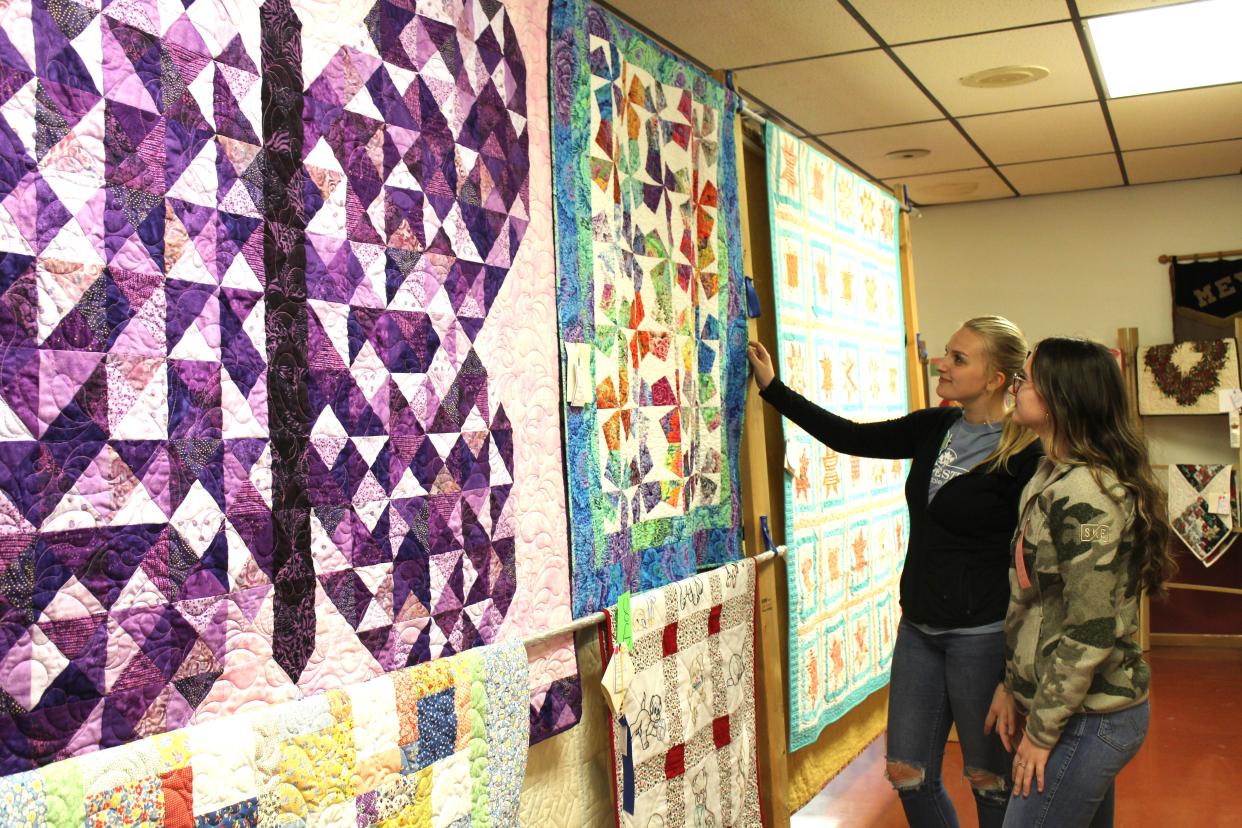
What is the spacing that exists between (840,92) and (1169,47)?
1.17m

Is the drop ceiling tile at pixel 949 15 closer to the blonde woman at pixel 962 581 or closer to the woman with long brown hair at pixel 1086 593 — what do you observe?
the blonde woman at pixel 962 581

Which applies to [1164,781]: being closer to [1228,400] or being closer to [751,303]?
→ [751,303]

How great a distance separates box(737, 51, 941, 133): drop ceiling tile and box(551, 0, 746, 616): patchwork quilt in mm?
1260

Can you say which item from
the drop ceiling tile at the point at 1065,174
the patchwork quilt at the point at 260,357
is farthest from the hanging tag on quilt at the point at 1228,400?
the patchwork quilt at the point at 260,357

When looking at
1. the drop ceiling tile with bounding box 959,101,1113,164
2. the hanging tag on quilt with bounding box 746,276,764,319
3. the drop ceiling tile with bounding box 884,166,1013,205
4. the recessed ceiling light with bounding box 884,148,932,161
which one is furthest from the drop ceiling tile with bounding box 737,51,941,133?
the hanging tag on quilt with bounding box 746,276,764,319

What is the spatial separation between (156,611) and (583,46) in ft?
4.51

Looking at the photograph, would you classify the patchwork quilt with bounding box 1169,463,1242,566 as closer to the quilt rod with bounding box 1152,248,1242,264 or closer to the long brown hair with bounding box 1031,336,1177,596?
the quilt rod with bounding box 1152,248,1242,264

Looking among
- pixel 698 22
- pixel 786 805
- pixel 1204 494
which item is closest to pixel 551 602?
pixel 786 805

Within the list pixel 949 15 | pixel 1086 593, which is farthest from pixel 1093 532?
pixel 949 15

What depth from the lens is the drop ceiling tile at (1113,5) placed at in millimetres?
3352

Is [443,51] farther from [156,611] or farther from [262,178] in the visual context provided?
[156,611]

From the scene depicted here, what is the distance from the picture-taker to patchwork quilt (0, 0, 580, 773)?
1198 millimetres

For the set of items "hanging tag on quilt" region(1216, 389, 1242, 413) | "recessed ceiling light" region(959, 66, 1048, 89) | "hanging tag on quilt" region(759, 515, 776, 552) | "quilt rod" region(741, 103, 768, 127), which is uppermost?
"recessed ceiling light" region(959, 66, 1048, 89)

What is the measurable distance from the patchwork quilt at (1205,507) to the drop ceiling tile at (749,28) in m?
3.57
